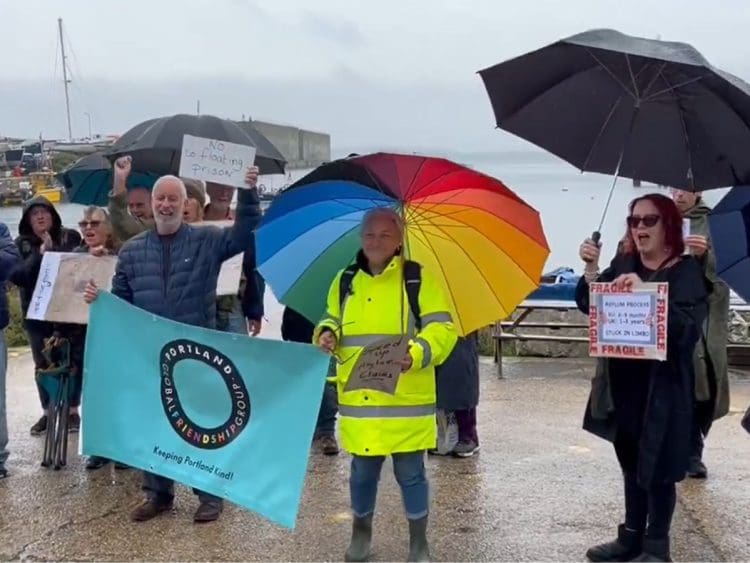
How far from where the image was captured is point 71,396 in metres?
5.61

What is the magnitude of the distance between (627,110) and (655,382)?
48.0 inches

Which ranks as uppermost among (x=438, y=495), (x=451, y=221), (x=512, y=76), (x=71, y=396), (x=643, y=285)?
(x=512, y=76)

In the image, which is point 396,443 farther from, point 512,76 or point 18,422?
point 18,422

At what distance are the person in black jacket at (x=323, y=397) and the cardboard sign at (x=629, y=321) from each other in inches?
89.3

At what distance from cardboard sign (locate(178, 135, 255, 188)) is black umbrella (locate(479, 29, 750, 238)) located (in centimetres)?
125

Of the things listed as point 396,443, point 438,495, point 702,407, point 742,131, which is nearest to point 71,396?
point 438,495

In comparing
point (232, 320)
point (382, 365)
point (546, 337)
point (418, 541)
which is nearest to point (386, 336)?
point (382, 365)

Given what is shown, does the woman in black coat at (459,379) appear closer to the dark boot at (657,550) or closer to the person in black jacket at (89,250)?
the dark boot at (657,550)

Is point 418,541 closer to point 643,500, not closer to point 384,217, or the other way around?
point 643,500

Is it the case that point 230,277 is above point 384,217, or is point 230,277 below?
below

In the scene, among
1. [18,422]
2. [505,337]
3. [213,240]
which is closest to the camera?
[213,240]

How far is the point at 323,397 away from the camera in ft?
18.4

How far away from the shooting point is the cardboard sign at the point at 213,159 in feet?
14.0

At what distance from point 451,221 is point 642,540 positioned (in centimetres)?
166
